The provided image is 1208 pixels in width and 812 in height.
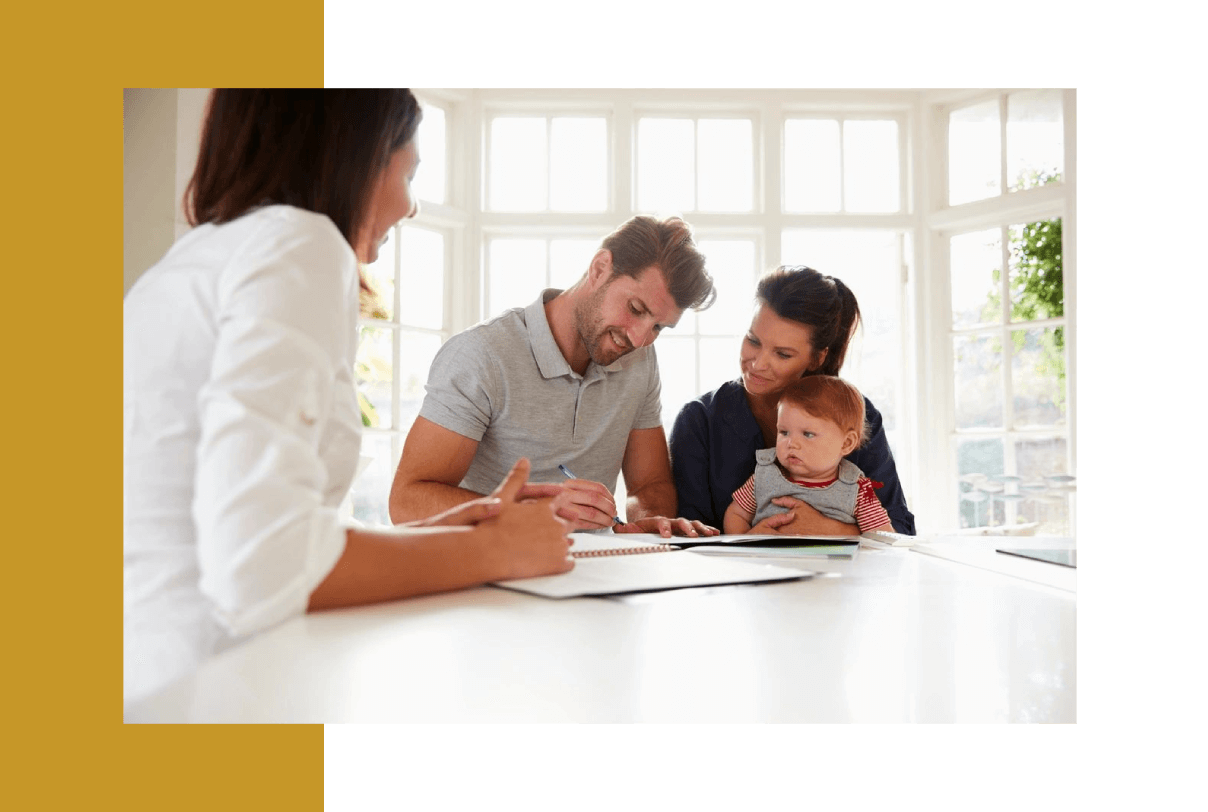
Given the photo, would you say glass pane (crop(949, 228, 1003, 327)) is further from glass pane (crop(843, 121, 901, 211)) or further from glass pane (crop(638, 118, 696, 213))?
glass pane (crop(638, 118, 696, 213))

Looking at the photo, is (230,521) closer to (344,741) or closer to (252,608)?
(252,608)

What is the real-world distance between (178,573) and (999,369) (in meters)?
3.60

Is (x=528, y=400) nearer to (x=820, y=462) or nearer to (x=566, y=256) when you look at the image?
(x=820, y=462)

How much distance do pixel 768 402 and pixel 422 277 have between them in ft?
6.65

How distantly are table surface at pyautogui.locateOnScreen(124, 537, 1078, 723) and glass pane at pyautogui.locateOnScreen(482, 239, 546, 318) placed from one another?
3076 mm

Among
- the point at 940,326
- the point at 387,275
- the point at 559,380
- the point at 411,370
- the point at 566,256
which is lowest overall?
the point at 559,380

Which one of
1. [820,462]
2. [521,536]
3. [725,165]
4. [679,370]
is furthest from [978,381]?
[521,536]

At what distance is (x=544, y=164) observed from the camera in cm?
378

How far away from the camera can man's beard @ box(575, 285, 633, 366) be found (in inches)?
73.5

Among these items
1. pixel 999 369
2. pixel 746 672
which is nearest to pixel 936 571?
pixel 746 672

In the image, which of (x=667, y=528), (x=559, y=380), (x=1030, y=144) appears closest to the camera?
(x=667, y=528)

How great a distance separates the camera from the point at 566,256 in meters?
3.79

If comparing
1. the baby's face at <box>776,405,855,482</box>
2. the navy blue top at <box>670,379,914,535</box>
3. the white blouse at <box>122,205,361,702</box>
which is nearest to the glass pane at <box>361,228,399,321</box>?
the navy blue top at <box>670,379,914,535</box>

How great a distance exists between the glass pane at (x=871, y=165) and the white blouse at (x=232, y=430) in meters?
3.52
